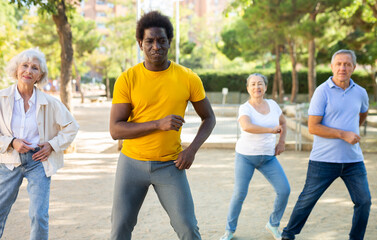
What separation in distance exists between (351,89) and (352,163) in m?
0.64

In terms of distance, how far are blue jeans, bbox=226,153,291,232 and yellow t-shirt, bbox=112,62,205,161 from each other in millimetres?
1681

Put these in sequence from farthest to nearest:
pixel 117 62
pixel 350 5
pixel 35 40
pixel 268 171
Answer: pixel 117 62
pixel 35 40
pixel 350 5
pixel 268 171

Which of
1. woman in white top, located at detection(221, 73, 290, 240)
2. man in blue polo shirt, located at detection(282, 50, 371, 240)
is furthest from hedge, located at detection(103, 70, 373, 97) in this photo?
man in blue polo shirt, located at detection(282, 50, 371, 240)

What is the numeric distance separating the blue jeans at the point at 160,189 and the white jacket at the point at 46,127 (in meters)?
0.83

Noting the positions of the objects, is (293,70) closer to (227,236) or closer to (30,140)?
(227,236)

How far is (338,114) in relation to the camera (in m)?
3.81

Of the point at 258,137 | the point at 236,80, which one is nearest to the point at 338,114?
the point at 258,137

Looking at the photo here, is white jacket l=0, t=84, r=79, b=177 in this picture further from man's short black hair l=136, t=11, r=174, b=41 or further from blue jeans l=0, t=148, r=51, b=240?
man's short black hair l=136, t=11, r=174, b=41

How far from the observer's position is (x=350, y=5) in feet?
57.2

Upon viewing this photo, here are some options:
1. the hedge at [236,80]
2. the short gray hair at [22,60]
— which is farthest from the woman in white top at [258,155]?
the hedge at [236,80]

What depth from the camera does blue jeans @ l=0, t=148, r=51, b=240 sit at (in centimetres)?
329

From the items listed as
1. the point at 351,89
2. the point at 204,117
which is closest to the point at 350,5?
the point at 351,89

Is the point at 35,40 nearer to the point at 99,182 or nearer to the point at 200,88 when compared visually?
the point at 99,182

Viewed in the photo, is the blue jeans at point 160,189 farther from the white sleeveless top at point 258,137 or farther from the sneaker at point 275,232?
the sneaker at point 275,232
